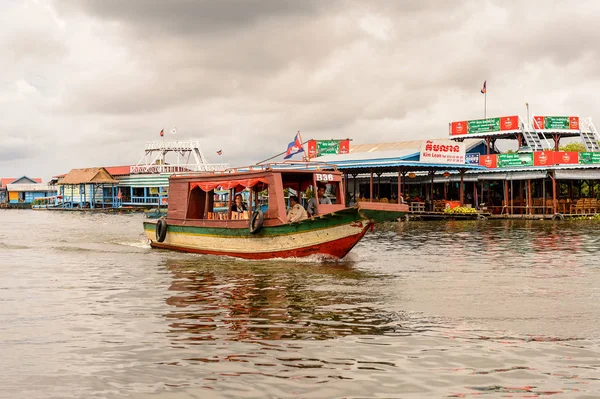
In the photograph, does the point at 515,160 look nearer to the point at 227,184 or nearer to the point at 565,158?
the point at 565,158

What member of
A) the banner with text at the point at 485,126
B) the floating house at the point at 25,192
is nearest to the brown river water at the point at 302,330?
the banner with text at the point at 485,126

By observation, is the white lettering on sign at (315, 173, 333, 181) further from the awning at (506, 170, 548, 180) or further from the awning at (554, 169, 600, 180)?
the awning at (554, 169, 600, 180)

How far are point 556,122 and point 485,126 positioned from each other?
6.36 m

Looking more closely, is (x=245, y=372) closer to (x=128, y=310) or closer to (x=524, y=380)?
(x=524, y=380)

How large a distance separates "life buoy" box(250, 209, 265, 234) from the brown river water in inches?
35.1

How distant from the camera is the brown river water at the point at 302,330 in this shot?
654cm

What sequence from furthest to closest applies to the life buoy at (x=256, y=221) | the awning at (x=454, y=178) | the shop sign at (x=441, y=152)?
the awning at (x=454, y=178) < the shop sign at (x=441, y=152) < the life buoy at (x=256, y=221)

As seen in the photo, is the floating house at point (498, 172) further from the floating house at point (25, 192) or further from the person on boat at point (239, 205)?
the floating house at point (25, 192)

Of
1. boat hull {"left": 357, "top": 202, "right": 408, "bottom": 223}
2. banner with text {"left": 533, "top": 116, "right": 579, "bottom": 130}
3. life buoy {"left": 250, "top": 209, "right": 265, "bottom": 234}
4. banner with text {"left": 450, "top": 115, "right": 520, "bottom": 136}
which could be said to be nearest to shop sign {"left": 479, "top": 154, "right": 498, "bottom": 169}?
banner with text {"left": 450, "top": 115, "right": 520, "bottom": 136}

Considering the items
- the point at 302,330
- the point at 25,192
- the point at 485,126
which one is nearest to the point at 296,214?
the point at 302,330

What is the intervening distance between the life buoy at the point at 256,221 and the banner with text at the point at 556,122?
1958 inches

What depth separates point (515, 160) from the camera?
145 ft

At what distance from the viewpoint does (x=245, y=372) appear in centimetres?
692

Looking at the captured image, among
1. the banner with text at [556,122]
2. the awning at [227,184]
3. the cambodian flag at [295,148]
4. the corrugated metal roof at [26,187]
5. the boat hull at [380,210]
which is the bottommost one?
the boat hull at [380,210]
